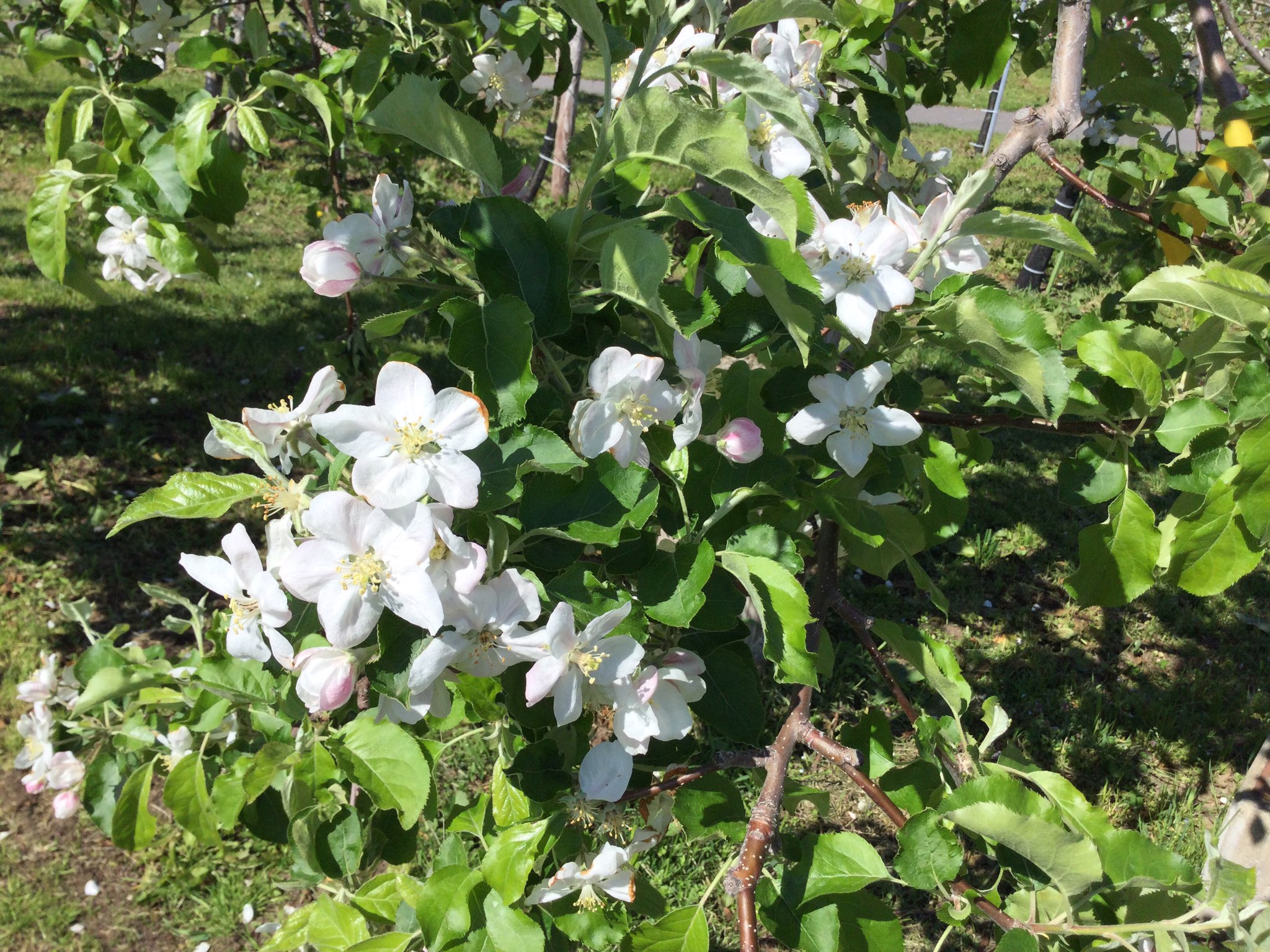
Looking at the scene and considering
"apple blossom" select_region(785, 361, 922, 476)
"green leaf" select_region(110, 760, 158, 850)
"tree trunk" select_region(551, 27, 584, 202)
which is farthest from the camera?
"tree trunk" select_region(551, 27, 584, 202)

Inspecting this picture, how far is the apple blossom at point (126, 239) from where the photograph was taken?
188 cm

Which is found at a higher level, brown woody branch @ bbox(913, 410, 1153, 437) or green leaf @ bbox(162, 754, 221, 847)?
brown woody branch @ bbox(913, 410, 1153, 437)

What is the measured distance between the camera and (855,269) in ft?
3.49

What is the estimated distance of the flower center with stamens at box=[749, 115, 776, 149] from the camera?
1.24 m

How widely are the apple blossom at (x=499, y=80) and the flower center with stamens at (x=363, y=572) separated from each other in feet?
4.76

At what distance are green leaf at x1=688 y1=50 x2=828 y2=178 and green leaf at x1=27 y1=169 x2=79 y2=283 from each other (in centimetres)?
139

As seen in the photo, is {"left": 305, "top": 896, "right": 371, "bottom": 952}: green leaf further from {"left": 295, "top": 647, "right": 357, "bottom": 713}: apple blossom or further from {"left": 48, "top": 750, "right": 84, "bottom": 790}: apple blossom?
{"left": 48, "top": 750, "right": 84, "bottom": 790}: apple blossom

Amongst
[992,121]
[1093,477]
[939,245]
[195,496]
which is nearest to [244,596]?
[195,496]

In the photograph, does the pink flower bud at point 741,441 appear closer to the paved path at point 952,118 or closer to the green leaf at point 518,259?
the green leaf at point 518,259

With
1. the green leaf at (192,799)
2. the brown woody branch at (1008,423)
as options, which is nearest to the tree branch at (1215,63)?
the brown woody branch at (1008,423)

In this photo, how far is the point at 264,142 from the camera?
1.71 metres

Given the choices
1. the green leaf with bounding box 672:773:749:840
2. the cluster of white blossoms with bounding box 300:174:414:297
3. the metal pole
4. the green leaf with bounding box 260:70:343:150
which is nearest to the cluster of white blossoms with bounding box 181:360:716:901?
the cluster of white blossoms with bounding box 300:174:414:297

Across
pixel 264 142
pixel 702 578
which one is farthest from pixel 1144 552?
pixel 264 142

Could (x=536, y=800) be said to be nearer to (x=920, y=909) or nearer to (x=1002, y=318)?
(x=1002, y=318)
